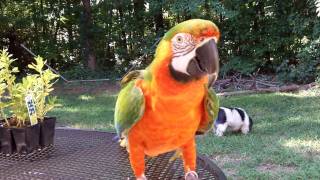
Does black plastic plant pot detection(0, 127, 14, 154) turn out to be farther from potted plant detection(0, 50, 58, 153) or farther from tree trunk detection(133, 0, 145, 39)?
tree trunk detection(133, 0, 145, 39)

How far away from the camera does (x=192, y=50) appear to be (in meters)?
1.21

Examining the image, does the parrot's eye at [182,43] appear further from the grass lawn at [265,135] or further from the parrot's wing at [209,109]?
the grass lawn at [265,135]

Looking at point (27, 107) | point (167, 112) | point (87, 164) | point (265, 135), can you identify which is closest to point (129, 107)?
point (167, 112)

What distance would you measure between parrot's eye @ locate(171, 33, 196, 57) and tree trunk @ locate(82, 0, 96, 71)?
8.30m

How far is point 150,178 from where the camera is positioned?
5.75 ft

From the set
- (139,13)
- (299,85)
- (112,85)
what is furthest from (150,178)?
(139,13)

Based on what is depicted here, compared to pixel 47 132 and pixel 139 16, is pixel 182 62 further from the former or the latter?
pixel 139 16

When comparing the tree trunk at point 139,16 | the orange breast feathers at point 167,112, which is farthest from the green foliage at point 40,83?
the tree trunk at point 139,16

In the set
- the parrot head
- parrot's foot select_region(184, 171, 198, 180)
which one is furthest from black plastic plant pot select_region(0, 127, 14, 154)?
the parrot head

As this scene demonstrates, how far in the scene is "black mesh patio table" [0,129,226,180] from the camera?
1797 millimetres

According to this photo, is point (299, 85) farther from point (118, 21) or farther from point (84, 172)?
point (84, 172)

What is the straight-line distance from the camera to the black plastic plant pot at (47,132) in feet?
6.89

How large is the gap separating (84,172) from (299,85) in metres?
6.15

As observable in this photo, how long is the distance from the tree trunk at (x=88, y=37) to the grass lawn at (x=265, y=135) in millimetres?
2376
